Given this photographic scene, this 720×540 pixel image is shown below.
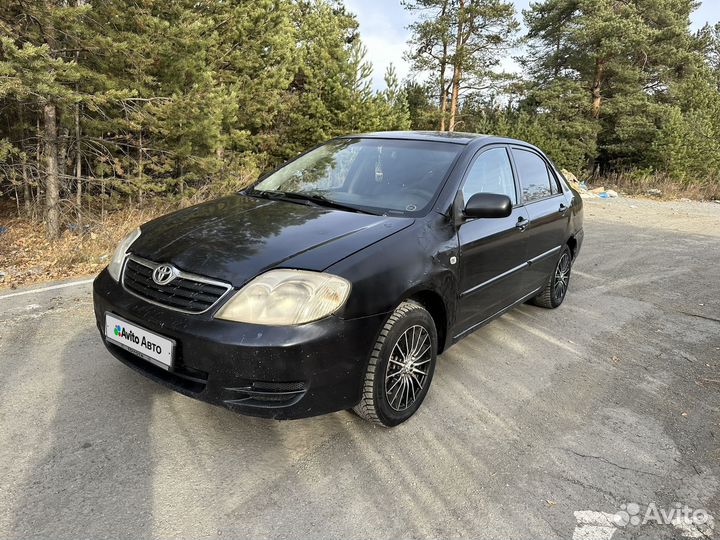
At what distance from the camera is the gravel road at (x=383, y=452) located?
2.01 m

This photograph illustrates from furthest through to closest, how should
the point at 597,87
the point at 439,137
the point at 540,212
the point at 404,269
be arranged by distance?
the point at 597,87 → the point at 540,212 → the point at 439,137 → the point at 404,269

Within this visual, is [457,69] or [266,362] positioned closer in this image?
[266,362]

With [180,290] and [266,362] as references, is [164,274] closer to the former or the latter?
[180,290]

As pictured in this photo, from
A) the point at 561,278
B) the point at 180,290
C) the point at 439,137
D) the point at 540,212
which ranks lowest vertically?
the point at 561,278

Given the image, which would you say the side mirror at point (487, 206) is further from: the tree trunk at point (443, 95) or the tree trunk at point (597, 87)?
the tree trunk at point (597, 87)

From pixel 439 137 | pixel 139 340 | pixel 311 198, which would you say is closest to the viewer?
pixel 139 340

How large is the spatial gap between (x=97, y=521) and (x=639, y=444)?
269cm

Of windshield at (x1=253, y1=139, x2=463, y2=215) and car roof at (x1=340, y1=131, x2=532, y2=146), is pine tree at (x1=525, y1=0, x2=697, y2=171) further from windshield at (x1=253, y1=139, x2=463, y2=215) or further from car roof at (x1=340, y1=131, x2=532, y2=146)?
windshield at (x1=253, y1=139, x2=463, y2=215)

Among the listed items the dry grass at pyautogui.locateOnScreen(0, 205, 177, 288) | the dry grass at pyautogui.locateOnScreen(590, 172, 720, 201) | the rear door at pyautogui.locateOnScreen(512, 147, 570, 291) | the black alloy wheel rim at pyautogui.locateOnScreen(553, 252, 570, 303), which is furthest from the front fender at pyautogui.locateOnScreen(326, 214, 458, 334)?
the dry grass at pyautogui.locateOnScreen(590, 172, 720, 201)

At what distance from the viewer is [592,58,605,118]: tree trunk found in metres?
24.8

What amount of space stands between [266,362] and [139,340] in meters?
0.73

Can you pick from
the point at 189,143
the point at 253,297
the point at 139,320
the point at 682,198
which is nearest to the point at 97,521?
the point at 139,320

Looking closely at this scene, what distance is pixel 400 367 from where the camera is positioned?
8.63 feet

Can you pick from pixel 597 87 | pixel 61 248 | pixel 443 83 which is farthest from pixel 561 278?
pixel 597 87
